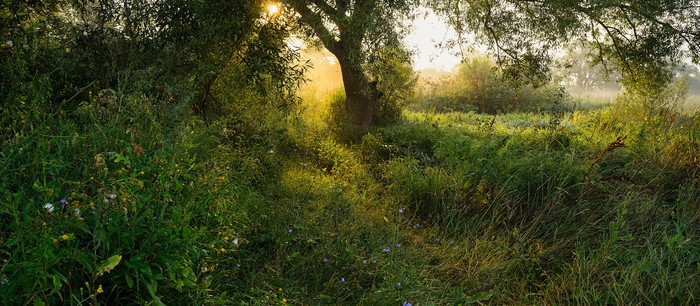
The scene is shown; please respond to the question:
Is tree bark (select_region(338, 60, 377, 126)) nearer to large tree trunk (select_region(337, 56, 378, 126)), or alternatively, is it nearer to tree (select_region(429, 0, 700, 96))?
large tree trunk (select_region(337, 56, 378, 126))

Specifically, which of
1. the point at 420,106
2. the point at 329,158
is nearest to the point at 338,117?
the point at 329,158

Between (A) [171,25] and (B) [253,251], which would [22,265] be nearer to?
(B) [253,251]

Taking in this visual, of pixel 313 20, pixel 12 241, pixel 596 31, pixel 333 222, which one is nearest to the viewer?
pixel 12 241

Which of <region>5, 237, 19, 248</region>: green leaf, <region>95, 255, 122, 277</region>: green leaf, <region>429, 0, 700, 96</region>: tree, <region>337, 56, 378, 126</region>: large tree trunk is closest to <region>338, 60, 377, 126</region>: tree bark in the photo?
<region>337, 56, 378, 126</region>: large tree trunk

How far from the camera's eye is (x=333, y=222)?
12.1 feet

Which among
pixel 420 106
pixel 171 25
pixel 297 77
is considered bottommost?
pixel 420 106

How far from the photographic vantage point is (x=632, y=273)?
3033mm

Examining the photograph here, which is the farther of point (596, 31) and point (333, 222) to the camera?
point (596, 31)

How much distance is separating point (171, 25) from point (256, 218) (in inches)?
96.7

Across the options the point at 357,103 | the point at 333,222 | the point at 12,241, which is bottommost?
the point at 333,222

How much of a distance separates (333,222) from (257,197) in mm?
852

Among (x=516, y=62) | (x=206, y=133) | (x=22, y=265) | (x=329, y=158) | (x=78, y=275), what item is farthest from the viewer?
(x=516, y=62)

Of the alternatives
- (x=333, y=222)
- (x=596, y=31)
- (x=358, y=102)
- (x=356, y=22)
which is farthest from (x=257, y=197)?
(x=596, y=31)

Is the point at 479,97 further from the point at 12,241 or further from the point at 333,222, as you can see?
the point at 12,241
